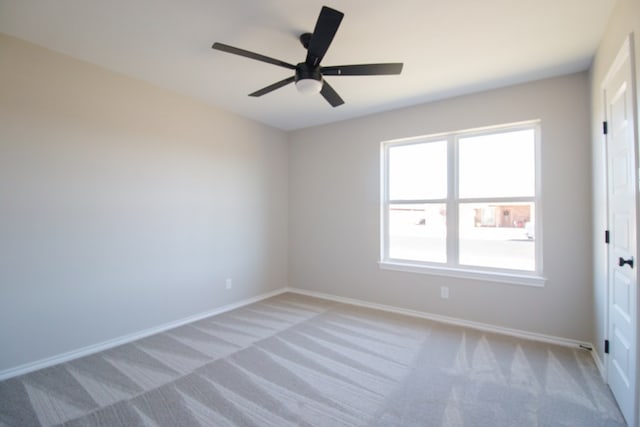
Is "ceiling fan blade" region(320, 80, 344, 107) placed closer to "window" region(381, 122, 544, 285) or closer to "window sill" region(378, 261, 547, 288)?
"window" region(381, 122, 544, 285)

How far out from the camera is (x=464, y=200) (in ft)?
11.3

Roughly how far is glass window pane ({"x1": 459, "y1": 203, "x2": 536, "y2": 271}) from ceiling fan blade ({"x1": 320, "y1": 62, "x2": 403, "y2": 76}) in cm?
210

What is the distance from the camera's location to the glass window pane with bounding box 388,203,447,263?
362 centimetres

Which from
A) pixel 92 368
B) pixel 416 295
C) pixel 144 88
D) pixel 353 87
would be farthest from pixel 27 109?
pixel 416 295

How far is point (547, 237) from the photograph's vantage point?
2922 millimetres

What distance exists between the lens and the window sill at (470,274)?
9.77 ft

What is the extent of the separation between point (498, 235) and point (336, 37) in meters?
2.65

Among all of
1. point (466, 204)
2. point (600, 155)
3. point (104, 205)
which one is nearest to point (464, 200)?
point (466, 204)

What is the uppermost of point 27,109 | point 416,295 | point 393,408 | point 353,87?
point 353,87

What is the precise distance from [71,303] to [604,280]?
4.43m

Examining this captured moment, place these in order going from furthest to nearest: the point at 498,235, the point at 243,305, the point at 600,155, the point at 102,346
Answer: the point at 243,305
the point at 498,235
the point at 102,346
the point at 600,155

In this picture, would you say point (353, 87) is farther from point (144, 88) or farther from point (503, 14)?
point (144, 88)

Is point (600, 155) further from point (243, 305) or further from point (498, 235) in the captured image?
point (243, 305)

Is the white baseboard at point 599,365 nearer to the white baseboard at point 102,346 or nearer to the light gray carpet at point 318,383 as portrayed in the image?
the light gray carpet at point 318,383
